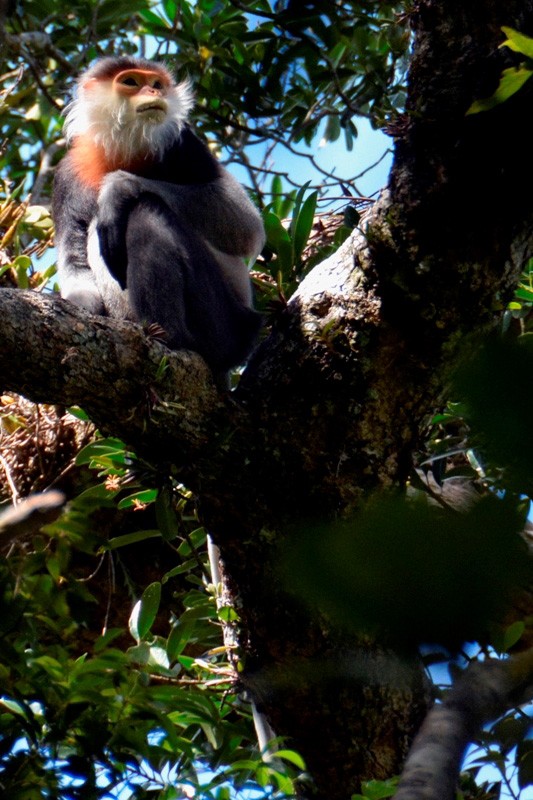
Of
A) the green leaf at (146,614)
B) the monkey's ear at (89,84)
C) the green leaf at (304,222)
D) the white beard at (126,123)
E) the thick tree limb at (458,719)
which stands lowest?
the green leaf at (146,614)

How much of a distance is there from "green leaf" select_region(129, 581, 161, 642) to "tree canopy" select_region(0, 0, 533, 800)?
0.01 meters

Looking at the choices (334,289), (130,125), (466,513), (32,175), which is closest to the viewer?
(466,513)

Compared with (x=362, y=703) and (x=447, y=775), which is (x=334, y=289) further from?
(x=447, y=775)

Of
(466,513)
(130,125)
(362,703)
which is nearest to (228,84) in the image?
(130,125)

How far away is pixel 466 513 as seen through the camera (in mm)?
569

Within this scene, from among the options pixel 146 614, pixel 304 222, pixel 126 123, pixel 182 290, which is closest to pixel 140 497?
pixel 146 614

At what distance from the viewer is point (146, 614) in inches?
116

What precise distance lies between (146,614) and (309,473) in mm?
693

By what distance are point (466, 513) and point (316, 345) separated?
232 centimetres

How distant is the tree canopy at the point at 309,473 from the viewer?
576 mm

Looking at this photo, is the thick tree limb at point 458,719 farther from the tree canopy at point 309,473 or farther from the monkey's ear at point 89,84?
the monkey's ear at point 89,84

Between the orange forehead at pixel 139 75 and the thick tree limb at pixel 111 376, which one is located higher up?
the orange forehead at pixel 139 75

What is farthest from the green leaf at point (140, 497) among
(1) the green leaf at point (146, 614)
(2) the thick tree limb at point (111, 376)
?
(2) the thick tree limb at point (111, 376)

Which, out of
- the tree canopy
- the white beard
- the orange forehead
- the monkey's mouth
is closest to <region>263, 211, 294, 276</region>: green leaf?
the tree canopy
